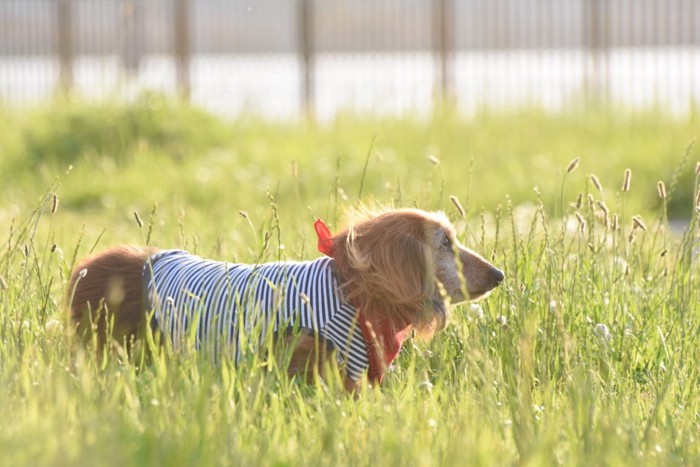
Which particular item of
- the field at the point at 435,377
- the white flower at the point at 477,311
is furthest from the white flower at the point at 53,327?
the white flower at the point at 477,311

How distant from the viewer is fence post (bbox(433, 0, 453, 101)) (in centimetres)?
1466

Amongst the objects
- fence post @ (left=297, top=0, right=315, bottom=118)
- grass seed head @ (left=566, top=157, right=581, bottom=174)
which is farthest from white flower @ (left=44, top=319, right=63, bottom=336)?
fence post @ (left=297, top=0, right=315, bottom=118)

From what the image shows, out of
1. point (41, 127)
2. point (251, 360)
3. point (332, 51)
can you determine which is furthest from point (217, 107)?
point (251, 360)

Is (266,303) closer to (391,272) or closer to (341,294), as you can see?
(341,294)

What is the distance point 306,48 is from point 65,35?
13.0ft

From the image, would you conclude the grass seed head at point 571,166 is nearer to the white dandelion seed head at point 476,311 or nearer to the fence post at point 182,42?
the white dandelion seed head at point 476,311

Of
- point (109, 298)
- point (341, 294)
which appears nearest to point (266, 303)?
point (341, 294)

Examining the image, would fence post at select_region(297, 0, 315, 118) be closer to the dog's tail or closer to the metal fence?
the metal fence

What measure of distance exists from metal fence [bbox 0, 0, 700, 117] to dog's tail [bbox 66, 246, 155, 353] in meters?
7.08

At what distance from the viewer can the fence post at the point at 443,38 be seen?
14.7 m

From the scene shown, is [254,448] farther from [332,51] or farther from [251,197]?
[332,51]

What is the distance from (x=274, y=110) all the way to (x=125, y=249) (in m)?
8.15

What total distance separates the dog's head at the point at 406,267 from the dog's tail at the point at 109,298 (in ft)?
2.34

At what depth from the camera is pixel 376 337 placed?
390 cm
